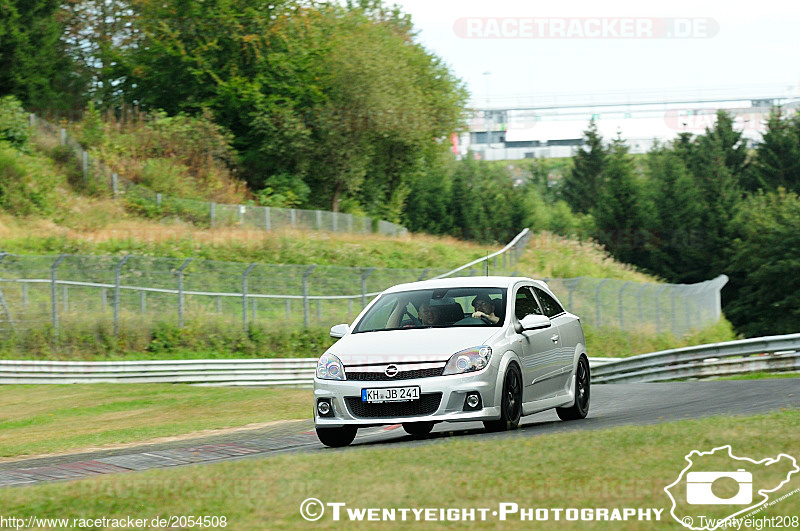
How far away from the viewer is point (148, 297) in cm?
2908

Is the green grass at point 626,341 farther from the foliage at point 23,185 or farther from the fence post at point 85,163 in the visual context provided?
the fence post at point 85,163

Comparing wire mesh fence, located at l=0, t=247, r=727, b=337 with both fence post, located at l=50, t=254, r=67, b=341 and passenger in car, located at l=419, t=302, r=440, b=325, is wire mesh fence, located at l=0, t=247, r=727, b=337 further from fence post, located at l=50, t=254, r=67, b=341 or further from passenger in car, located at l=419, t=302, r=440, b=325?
passenger in car, located at l=419, t=302, r=440, b=325

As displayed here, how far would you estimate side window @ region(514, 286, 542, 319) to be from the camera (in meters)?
12.1

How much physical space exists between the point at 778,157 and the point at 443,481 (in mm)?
97533

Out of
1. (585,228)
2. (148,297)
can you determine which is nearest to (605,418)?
(148,297)

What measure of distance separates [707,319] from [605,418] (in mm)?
39092

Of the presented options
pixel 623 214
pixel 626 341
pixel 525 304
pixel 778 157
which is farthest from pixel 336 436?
pixel 778 157

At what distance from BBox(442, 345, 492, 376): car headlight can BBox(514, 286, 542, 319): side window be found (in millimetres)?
1230

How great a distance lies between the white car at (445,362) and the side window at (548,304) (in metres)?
0.12

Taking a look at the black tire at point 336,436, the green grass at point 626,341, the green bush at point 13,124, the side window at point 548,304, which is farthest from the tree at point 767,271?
the black tire at point 336,436

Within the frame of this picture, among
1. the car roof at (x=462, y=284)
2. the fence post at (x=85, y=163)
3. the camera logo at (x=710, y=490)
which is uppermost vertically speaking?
the fence post at (x=85, y=163)

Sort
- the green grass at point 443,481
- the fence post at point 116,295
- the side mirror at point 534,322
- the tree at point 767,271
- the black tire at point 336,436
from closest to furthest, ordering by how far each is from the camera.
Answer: the green grass at point 443,481 → the black tire at point 336,436 → the side mirror at point 534,322 → the fence post at point 116,295 → the tree at point 767,271

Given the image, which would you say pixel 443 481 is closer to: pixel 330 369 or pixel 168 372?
pixel 330 369

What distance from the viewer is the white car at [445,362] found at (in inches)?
423
